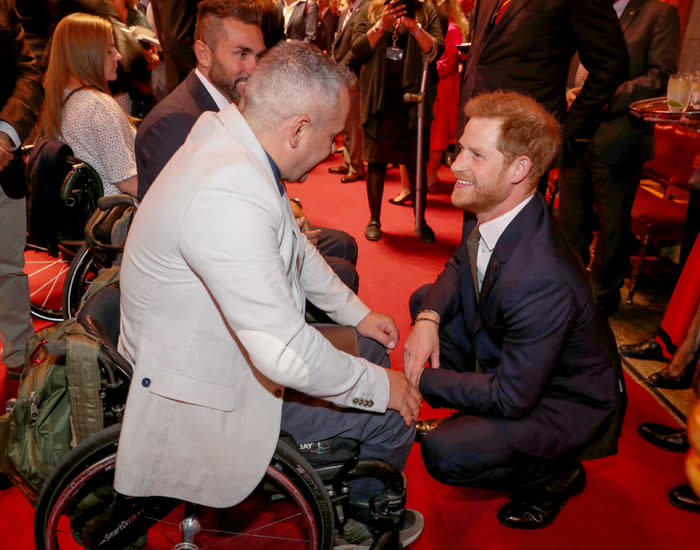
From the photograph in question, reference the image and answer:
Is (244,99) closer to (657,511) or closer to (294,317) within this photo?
(294,317)

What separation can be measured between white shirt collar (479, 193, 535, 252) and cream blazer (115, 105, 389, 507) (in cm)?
61

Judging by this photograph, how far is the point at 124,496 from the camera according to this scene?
149cm

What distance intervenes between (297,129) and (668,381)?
222 cm

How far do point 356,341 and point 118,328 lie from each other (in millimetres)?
681

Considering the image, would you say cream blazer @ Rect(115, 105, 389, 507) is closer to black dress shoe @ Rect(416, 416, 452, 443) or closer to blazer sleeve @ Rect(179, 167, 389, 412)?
blazer sleeve @ Rect(179, 167, 389, 412)

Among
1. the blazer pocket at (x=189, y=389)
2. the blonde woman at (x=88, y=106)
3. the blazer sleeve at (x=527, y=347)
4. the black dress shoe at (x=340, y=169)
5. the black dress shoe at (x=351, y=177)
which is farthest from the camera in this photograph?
the black dress shoe at (x=340, y=169)

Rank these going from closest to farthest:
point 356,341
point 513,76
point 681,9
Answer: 1. point 356,341
2. point 513,76
3. point 681,9

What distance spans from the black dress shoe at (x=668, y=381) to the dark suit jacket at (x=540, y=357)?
3.48 ft

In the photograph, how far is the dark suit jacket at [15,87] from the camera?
209cm

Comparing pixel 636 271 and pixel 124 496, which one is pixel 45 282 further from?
pixel 636 271

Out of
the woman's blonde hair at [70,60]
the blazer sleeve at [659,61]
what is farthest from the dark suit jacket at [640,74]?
the woman's blonde hair at [70,60]

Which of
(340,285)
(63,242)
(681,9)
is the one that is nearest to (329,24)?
(681,9)

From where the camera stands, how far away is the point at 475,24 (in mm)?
3051

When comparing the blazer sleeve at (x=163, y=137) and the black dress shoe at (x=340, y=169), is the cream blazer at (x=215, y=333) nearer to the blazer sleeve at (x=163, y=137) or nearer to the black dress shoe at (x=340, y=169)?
the blazer sleeve at (x=163, y=137)
